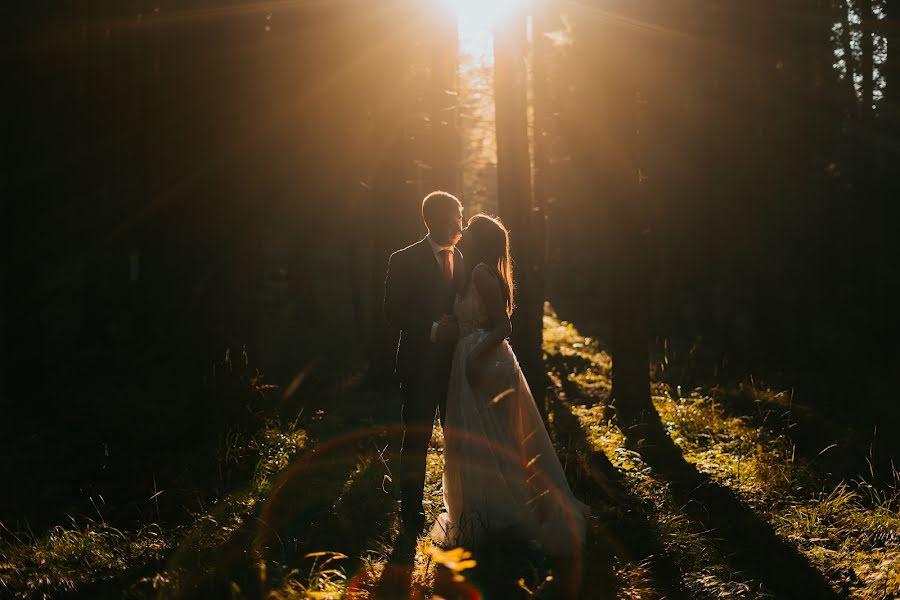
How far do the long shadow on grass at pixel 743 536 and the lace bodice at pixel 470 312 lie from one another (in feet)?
7.65

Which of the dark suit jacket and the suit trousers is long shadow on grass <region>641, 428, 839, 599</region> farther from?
the dark suit jacket

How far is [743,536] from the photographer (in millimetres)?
6465

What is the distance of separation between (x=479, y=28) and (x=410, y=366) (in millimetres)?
11574

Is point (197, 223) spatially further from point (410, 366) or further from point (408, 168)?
point (410, 366)

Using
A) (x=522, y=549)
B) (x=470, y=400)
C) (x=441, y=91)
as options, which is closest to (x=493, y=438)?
(x=470, y=400)

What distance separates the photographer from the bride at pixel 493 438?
5734mm

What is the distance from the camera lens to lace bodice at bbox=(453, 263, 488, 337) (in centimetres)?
602

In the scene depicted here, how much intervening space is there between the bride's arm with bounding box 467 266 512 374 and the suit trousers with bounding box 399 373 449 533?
1.58 feet

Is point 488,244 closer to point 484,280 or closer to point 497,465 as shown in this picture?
point 484,280

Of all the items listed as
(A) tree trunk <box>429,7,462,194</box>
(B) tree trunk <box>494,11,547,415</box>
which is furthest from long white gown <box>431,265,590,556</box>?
(A) tree trunk <box>429,7,462,194</box>

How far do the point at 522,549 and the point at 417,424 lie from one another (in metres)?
1.21

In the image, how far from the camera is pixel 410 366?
6227 millimetres

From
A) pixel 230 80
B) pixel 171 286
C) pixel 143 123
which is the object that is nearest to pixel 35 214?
pixel 143 123

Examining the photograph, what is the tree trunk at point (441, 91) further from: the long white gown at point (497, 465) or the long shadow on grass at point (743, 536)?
the long white gown at point (497, 465)
